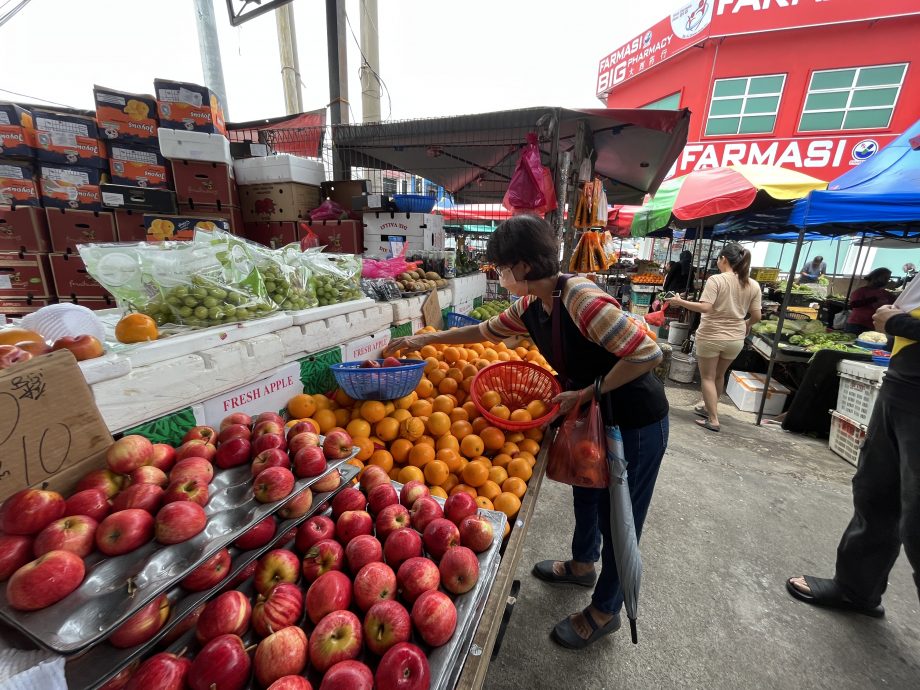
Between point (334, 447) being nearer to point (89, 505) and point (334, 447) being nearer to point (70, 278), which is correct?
point (89, 505)

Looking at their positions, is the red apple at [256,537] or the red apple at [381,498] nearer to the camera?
the red apple at [256,537]

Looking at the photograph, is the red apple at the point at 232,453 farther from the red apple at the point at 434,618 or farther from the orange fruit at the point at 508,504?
the orange fruit at the point at 508,504

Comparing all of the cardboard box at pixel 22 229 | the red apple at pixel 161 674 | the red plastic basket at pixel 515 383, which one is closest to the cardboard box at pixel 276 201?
the cardboard box at pixel 22 229

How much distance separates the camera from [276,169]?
15.0 ft

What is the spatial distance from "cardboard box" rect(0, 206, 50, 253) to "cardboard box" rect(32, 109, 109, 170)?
637 mm

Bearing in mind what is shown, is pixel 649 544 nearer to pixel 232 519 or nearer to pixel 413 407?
pixel 413 407

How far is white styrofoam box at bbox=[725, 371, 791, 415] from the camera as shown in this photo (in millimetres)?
5605

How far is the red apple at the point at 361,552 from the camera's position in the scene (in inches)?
43.1

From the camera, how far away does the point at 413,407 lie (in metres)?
2.24

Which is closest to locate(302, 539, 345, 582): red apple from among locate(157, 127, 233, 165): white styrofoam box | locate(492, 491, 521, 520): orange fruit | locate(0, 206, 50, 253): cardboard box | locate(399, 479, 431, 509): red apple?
locate(399, 479, 431, 509): red apple

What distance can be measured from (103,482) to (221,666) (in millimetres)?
596

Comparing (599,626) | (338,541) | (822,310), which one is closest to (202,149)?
(338,541)

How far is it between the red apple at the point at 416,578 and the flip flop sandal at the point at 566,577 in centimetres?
199

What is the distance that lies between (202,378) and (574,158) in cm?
509
